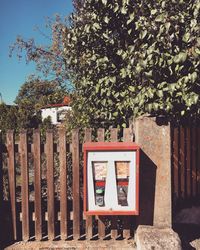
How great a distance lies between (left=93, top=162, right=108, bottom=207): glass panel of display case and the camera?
3.75 meters

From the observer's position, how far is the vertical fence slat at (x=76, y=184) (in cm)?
407

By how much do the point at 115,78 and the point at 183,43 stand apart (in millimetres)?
1094

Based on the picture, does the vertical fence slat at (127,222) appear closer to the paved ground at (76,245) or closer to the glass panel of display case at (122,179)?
the paved ground at (76,245)

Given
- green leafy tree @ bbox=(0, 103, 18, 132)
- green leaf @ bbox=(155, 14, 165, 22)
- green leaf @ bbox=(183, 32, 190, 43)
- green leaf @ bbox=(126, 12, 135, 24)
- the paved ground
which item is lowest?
the paved ground

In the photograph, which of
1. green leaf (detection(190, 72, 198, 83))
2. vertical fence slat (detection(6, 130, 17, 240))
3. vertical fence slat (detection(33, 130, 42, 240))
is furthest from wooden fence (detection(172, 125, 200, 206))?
vertical fence slat (detection(6, 130, 17, 240))

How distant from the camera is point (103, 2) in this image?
14.9ft

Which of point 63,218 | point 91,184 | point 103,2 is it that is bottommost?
point 63,218

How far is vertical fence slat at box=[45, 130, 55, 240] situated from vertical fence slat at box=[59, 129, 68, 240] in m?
0.11

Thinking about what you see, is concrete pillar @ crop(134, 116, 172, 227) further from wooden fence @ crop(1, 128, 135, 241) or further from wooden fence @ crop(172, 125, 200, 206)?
wooden fence @ crop(172, 125, 200, 206)

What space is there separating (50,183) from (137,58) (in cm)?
199

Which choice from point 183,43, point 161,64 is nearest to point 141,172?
point 161,64

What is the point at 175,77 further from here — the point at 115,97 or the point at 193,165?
the point at 193,165

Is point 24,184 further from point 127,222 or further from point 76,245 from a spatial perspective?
point 127,222

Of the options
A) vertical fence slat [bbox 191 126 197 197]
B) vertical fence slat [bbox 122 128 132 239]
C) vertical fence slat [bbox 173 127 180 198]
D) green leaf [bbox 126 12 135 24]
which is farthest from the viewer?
vertical fence slat [bbox 191 126 197 197]
